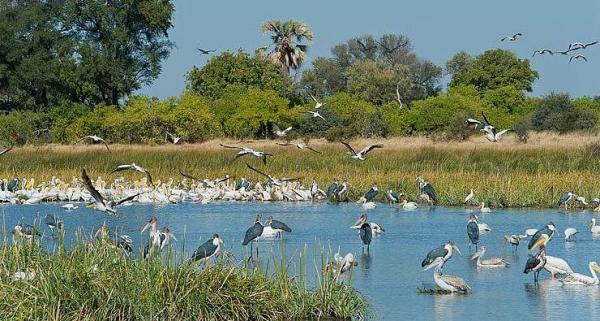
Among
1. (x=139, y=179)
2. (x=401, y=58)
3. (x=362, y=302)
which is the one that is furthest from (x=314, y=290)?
(x=401, y=58)

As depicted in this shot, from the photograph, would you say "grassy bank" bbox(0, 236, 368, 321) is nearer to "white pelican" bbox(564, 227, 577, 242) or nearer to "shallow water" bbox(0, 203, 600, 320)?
"shallow water" bbox(0, 203, 600, 320)

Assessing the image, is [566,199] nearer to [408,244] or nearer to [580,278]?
[408,244]

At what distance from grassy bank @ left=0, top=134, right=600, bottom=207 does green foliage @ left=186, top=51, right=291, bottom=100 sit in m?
23.8

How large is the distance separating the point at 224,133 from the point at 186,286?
41.3 m

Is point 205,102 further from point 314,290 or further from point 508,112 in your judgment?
point 314,290

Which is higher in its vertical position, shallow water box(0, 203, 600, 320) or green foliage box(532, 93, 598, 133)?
green foliage box(532, 93, 598, 133)

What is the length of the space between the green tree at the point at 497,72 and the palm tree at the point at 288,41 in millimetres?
9175

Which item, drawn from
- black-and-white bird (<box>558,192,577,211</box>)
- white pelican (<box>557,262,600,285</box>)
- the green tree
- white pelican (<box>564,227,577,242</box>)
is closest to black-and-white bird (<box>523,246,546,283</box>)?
white pelican (<box>557,262,600,285</box>)

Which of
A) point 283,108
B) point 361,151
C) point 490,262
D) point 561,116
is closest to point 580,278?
point 490,262

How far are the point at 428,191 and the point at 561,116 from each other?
2430cm

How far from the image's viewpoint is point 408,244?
54.5 feet

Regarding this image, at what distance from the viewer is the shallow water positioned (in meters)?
11.3

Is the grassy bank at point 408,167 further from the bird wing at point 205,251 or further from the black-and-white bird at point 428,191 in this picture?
the bird wing at point 205,251

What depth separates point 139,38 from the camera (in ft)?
186
